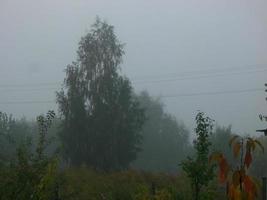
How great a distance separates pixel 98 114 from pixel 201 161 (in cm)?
3168

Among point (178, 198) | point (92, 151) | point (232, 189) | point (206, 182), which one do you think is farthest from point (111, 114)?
point (232, 189)

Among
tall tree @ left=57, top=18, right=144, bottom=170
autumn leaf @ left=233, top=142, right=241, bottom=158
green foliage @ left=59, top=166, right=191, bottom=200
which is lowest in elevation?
green foliage @ left=59, top=166, right=191, bottom=200

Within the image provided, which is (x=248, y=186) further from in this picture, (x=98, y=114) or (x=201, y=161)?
(x=98, y=114)

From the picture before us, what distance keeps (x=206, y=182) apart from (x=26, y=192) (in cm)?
369

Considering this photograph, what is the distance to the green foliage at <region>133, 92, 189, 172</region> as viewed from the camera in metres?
69.4

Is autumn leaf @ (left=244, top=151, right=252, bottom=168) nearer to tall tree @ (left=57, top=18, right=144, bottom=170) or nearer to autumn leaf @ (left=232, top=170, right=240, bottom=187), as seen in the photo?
autumn leaf @ (left=232, top=170, right=240, bottom=187)

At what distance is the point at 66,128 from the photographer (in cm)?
4125

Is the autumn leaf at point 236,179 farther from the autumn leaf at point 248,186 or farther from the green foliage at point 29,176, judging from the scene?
the green foliage at point 29,176

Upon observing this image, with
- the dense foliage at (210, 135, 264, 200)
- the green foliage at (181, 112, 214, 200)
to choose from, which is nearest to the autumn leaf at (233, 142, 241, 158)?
the dense foliage at (210, 135, 264, 200)

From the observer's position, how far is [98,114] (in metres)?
40.9

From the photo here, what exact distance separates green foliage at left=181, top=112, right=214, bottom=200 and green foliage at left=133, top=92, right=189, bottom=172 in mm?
54413

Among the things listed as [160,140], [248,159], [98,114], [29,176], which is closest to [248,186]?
[248,159]

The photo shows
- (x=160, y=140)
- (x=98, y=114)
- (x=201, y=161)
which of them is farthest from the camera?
(x=160, y=140)

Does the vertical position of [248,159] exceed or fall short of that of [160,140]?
it falls short
